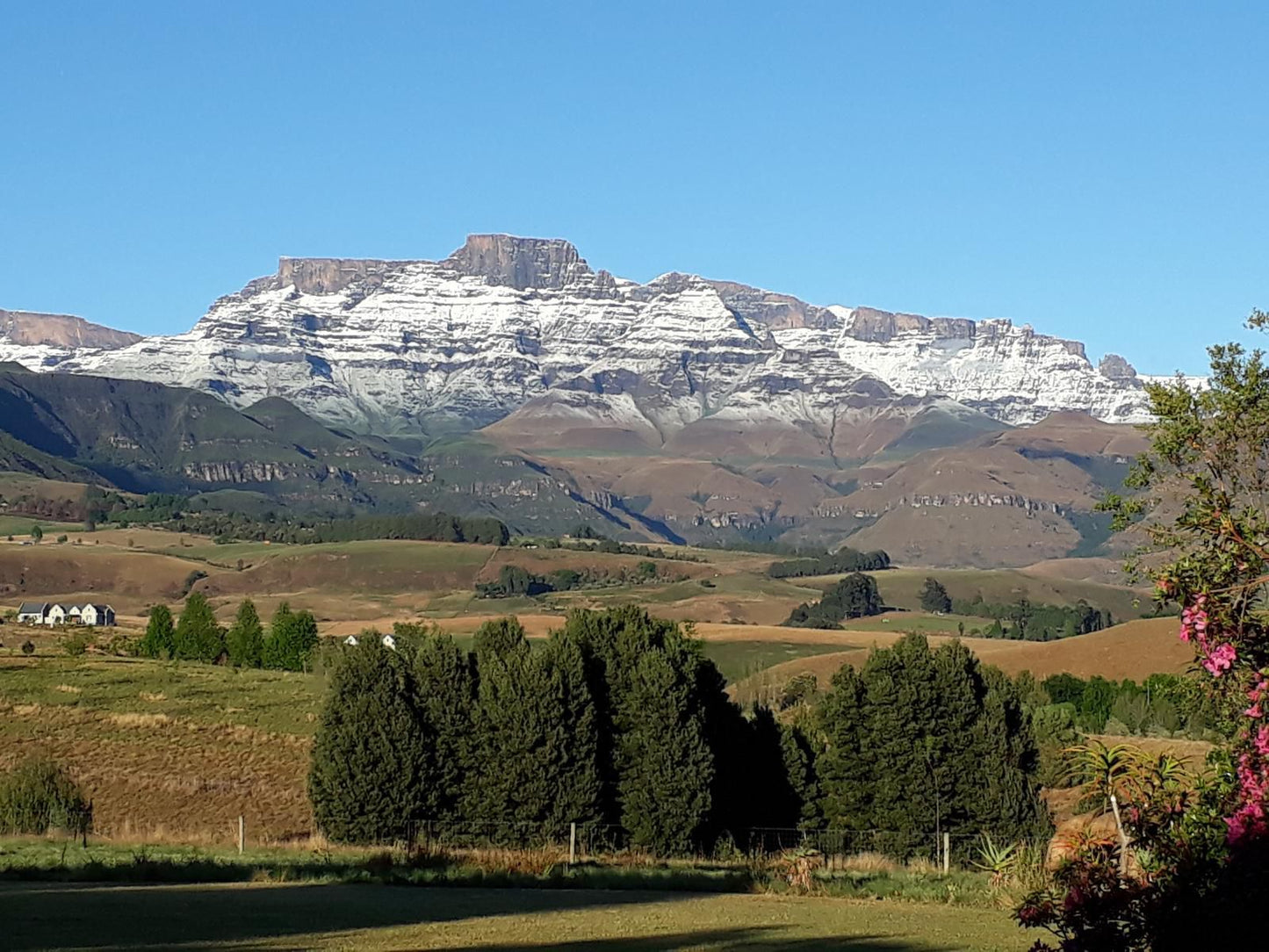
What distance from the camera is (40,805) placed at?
188 feet

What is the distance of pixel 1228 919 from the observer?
37.9 ft

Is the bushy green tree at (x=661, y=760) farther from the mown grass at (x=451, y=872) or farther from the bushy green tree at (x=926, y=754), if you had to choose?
the mown grass at (x=451, y=872)

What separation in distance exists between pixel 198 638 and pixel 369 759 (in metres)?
90.5

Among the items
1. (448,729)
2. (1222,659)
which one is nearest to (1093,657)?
(448,729)

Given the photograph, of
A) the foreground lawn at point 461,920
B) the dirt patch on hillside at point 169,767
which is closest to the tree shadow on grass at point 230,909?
the foreground lawn at point 461,920

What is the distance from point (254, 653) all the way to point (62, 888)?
116100 mm

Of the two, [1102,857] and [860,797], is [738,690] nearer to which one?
[860,797]

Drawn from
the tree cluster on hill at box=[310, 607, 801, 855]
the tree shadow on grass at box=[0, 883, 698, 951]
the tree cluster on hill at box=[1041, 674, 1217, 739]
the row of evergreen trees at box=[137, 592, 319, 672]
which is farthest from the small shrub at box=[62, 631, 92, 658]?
the tree shadow on grass at box=[0, 883, 698, 951]

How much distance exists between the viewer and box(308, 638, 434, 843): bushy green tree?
193ft

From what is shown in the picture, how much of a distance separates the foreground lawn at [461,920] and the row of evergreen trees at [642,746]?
87.6ft

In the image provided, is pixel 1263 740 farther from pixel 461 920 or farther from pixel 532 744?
pixel 532 744

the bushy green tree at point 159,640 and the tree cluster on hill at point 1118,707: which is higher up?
the bushy green tree at point 159,640

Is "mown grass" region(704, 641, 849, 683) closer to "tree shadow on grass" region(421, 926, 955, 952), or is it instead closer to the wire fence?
the wire fence

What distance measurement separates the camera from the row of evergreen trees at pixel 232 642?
472 feet
